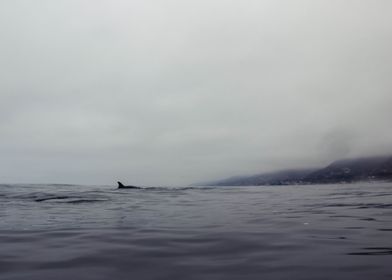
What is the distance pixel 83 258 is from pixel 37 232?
4311 mm

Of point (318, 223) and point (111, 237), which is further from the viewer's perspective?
point (318, 223)

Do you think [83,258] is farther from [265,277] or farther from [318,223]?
[318,223]

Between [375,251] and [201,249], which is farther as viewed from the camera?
[201,249]

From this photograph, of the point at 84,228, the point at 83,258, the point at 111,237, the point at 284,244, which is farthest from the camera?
the point at 84,228

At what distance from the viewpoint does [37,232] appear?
11.0 metres

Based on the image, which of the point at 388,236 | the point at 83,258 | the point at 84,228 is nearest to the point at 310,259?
the point at 388,236

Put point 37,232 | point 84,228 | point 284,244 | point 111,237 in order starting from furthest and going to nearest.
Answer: point 84,228
point 37,232
point 111,237
point 284,244

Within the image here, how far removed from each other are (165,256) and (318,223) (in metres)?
6.36

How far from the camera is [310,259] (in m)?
6.98

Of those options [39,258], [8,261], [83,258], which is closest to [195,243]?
[83,258]

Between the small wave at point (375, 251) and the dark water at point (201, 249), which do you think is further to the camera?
the small wave at point (375, 251)

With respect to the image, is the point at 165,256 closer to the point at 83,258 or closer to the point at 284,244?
the point at 83,258

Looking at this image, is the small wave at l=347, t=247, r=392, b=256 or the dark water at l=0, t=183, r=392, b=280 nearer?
the dark water at l=0, t=183, r=392, b=280

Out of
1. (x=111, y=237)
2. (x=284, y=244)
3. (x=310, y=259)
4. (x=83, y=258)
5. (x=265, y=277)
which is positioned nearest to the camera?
(x=265, y=277)
